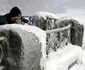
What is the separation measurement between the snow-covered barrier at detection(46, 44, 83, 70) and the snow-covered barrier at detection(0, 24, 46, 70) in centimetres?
89

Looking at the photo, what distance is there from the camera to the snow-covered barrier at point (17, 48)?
3.39 meters

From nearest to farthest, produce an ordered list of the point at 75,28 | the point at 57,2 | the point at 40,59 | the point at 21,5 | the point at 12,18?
the point at 40,59
the point at 12,18
the point at 75,28
the point at 21,5
the point at 57,2

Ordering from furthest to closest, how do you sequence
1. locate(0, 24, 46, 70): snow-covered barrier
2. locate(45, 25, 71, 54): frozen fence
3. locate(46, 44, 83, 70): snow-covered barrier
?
locate(45, 25, 71, 54): frozen fence
locate(46, 44, 83, 70): snow-covered barrier
locate(0, 24, 46, 70): snow-covered barrier

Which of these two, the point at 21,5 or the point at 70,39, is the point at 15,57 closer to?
the point at 70,39

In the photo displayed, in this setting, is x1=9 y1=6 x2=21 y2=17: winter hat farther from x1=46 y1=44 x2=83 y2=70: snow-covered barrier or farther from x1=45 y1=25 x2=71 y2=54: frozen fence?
x1=46 y1=44 x2=83 y2=70: snow-covered barrier

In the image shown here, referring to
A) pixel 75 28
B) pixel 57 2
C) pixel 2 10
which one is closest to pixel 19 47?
pixel 75 28

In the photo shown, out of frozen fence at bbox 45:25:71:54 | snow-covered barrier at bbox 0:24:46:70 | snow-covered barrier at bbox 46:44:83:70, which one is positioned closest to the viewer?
snow-covered barrier at bbox 0:24:46:70

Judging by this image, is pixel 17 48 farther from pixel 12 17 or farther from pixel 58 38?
pixel 58 38

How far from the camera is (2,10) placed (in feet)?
168

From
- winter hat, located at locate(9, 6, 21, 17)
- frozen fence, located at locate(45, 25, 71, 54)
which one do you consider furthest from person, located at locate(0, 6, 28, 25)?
frozen fence, located at locate(45, 25, 71, 54)

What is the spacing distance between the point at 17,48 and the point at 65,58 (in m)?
1.89

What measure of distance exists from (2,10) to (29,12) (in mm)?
9696

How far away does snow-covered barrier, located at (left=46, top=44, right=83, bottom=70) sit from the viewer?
4.56 meters

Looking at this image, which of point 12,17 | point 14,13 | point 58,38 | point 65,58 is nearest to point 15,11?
point 14,13
